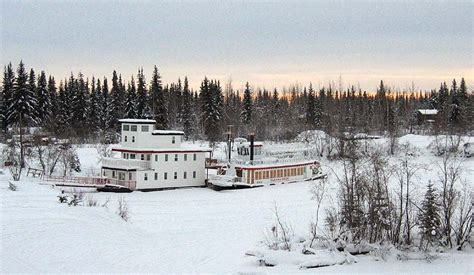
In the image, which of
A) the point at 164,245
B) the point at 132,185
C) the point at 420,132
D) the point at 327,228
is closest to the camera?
the point at 164,245

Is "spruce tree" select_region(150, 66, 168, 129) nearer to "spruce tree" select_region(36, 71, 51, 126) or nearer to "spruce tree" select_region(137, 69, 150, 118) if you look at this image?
"spruce tree" select_region(137, 69, 150, 118)

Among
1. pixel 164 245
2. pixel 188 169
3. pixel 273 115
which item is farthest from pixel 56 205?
pixel 273 115

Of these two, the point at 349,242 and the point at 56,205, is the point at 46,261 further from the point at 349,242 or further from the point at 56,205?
the point at 349,242

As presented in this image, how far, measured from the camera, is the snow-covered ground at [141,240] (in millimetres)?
18625

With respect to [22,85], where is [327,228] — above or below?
below

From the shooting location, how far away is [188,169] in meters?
44.2

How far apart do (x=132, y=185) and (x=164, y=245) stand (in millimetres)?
18611

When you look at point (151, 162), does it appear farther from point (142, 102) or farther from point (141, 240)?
point (142, 102)

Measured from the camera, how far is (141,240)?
2347cm

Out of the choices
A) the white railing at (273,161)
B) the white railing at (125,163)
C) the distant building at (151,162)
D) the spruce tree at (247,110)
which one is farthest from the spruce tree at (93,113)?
the white railing at (273,161)

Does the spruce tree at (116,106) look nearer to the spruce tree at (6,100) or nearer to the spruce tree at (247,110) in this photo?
the spruce tree at (6,100)

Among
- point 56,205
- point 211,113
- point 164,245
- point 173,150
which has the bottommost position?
point 164,245

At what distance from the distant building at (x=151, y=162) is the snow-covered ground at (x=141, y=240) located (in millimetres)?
8993

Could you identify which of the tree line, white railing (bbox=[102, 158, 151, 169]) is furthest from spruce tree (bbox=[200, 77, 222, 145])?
white railing (bbox=[102, 158, 151, 169])
